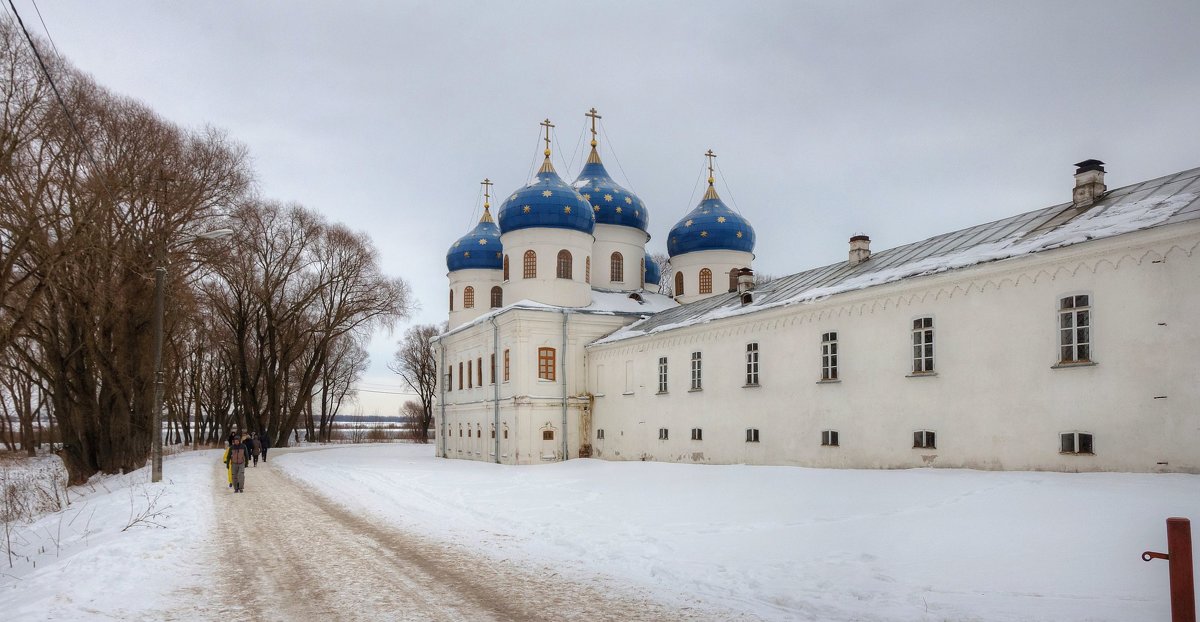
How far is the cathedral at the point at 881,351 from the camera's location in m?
11.7

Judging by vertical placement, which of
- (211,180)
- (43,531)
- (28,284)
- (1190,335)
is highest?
(211,180)

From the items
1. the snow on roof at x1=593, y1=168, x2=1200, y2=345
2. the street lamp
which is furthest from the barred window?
the street lamp

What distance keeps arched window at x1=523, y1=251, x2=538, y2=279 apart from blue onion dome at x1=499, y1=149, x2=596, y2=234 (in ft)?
3.63

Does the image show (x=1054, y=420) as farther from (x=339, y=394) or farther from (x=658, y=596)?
(x=339, y=394)

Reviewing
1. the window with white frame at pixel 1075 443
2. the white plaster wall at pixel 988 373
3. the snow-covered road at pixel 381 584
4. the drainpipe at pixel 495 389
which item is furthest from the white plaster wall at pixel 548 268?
the window with white frame at pixel 1075 443

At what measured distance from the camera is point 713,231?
34.2 m

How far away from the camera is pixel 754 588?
778 centimetres

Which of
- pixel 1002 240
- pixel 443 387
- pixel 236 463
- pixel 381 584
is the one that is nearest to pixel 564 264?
pixel 443 387

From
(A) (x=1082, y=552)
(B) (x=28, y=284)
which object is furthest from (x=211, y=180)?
(A) (x=1082, y=552)

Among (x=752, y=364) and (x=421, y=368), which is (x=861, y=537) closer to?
(x=752, y=364)

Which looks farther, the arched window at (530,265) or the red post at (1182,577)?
the arched window at (530,265)

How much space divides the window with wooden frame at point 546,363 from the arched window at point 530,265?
349 centimetres

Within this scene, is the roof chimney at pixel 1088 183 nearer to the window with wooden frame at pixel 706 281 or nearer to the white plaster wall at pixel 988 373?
the white plaster wall at pixel 988 373

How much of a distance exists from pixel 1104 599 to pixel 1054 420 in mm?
6775
